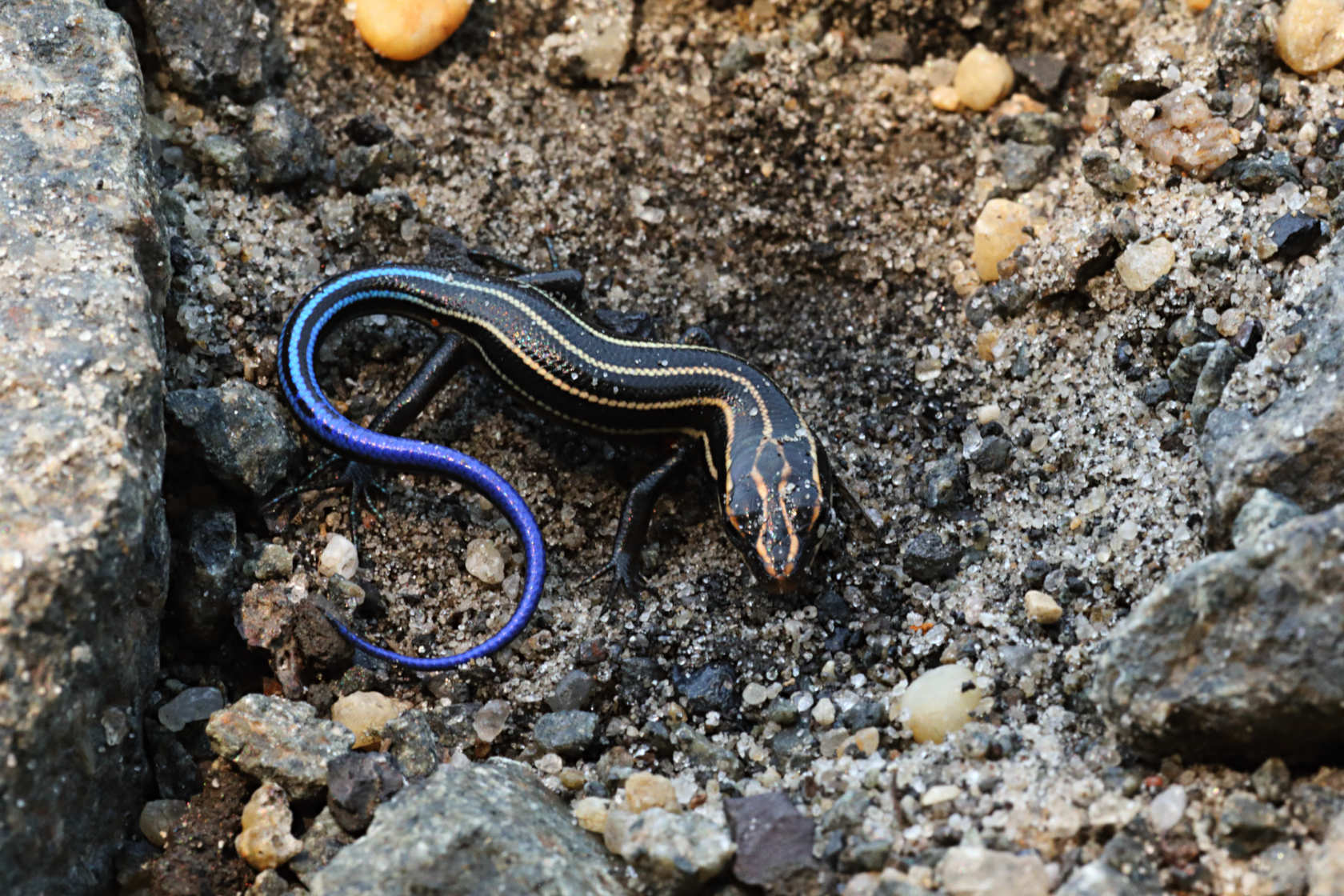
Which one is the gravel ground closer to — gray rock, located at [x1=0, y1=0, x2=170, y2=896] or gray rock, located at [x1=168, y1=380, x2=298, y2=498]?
gray rock, located at [x1=168, y1=380, x2=298, y2=498]

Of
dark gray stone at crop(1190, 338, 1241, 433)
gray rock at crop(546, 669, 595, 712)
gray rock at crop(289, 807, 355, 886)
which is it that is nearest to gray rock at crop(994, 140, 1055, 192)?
dark gray stone at crop(1190, 338, 1241, 433)

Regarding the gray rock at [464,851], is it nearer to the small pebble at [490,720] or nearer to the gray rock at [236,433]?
the small pebble at [490,720]

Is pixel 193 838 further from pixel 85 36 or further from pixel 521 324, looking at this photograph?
pixel 85 36

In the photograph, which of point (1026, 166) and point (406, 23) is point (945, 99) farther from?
point (406, 23)

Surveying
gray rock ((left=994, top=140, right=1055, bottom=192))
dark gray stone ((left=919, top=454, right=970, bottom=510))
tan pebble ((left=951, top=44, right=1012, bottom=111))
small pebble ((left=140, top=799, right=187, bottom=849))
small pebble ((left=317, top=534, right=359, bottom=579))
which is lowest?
small pebble ((left=140, top=799, right=187, bottom=849))

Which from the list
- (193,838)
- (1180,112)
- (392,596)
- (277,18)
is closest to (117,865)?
(193,838)

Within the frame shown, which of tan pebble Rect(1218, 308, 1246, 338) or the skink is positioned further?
the skink
